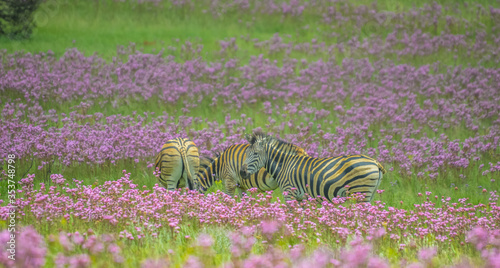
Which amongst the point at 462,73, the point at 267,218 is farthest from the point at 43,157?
the point at 462,73

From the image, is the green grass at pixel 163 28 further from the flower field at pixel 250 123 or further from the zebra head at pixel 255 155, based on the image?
the zebra head at pixel 255 155

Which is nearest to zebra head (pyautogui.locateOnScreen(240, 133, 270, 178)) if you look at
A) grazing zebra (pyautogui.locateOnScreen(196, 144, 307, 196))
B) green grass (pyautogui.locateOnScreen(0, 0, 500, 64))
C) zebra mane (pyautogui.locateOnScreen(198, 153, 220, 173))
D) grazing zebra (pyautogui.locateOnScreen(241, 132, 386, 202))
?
grazing zebra (pyautogui.locateOnScreen(241, 132, 386, 202))

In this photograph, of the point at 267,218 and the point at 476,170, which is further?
the point at 476,170

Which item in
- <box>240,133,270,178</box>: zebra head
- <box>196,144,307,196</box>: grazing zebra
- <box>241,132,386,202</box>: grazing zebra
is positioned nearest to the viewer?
<box>241,132,386,202</box>: grazing zebra

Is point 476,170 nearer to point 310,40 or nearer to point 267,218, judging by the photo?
point 267,218

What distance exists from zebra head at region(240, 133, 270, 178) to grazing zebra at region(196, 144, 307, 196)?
14.0 inches

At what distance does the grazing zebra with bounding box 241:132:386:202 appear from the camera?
23.6 ft

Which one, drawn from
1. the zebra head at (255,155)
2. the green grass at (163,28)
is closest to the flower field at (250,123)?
the green grass at (163,28)

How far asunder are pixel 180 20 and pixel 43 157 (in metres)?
14.8

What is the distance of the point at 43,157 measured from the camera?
9.96 metres

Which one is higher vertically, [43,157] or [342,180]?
[342,180]

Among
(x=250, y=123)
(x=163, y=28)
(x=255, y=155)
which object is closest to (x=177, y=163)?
(x=255, y=155)

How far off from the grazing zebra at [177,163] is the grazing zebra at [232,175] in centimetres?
20

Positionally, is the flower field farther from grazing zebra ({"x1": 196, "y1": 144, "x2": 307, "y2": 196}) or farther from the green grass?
grazing zebra ({"x1": 196, "y1": 144, "x2": 307, "y2": 196})
